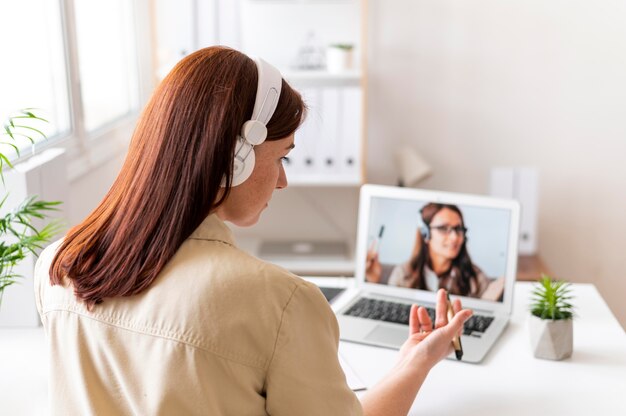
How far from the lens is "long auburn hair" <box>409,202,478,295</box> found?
173 cm

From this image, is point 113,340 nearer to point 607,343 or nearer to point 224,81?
point 224,81

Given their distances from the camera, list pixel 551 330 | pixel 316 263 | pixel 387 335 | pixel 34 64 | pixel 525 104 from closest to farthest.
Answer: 1. pixel 551 330
2. pixel 387 335
3. pixel 34 64
4. pixel 316 263
5. pixel 525 104

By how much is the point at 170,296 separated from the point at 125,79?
89.7 inches

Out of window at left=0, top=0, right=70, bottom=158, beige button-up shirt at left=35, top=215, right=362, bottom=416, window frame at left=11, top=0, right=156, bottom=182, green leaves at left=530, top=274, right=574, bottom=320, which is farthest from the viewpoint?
window frame at left=11, top=0, right=156, bottom=182

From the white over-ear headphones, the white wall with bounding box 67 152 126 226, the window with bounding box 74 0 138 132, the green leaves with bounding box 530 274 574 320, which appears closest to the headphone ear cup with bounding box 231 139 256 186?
the white over-ear headphones

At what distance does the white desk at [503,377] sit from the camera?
134 cm

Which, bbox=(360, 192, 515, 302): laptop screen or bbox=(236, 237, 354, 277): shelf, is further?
bbox=(236, 237, 354, 277): shelf

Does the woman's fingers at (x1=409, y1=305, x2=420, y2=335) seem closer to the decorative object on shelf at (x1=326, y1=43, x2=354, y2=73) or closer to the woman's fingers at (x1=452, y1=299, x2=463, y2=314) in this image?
the woman's fingers at (x1=452, y1=299, x2=463, y2=314)

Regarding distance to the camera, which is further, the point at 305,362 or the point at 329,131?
the point at 329,131

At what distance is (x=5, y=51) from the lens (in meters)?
2.15

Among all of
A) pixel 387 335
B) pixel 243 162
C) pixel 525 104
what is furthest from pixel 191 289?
pixel 525 104

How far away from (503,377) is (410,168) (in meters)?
1.61

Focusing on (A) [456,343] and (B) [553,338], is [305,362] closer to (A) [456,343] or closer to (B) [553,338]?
(A) [456,343]

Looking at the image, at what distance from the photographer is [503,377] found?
1.45 meters
